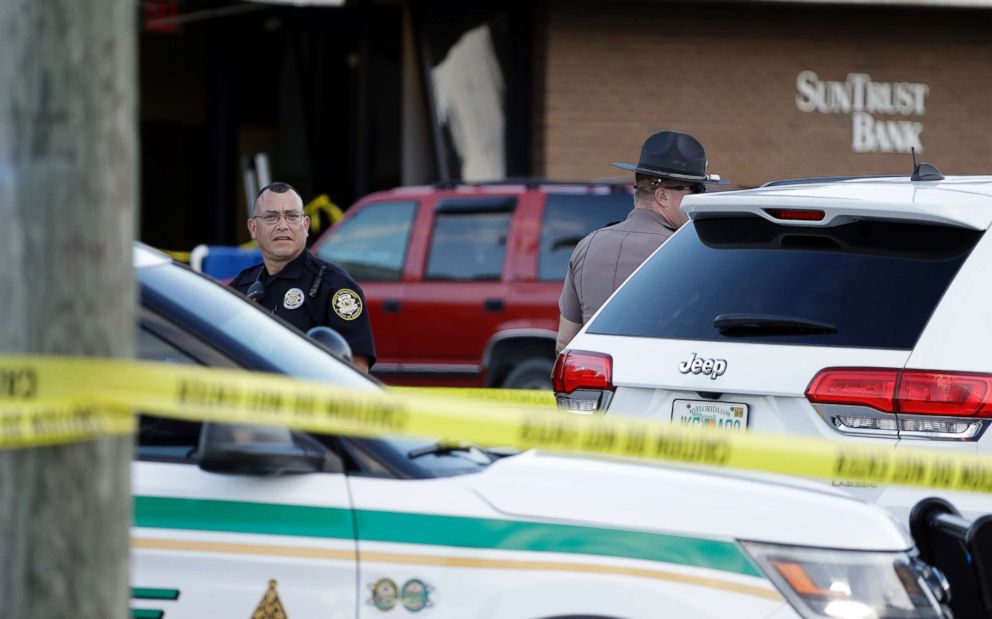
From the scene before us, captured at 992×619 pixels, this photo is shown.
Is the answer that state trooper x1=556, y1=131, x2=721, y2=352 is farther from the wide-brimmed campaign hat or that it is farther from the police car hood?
the police car hood

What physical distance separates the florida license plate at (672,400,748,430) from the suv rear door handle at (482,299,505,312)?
6.28 m

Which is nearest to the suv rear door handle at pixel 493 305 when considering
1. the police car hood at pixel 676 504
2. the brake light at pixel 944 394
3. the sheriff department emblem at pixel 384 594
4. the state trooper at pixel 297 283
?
the state trooper at pixel 297 283

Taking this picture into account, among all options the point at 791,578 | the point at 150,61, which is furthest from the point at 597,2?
the point at 791,578

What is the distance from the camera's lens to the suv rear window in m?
11.0

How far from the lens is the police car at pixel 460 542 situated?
10.5 feet

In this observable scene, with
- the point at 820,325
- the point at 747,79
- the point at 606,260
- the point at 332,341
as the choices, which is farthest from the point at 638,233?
the point at 747,79

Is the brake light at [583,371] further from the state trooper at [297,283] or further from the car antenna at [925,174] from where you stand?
the car antenna at [925,174]

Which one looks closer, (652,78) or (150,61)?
(652,78)

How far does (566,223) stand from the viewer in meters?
11.1

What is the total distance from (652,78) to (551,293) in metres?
6.75

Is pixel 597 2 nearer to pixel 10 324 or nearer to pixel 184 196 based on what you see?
pixel 184 196

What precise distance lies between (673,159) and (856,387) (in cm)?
223

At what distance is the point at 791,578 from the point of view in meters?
3.26

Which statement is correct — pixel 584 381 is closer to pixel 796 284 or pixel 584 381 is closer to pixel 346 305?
pixel 796 284
